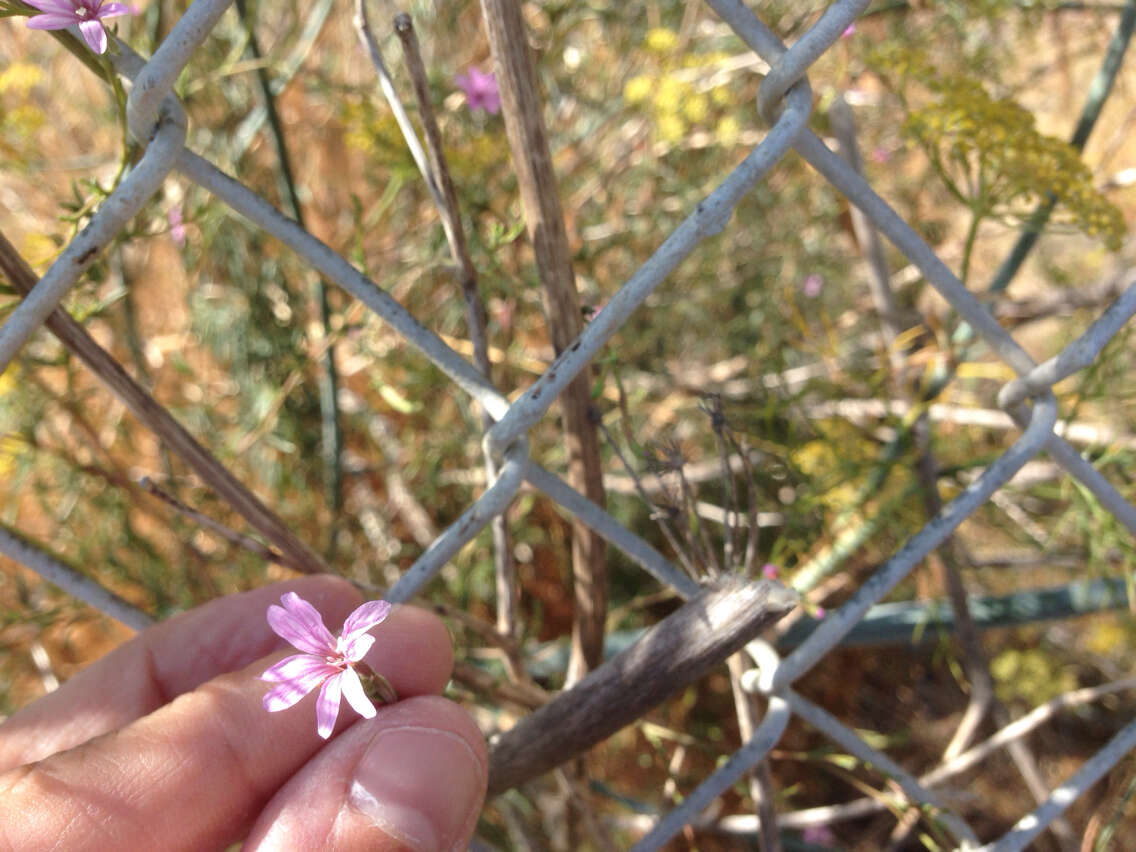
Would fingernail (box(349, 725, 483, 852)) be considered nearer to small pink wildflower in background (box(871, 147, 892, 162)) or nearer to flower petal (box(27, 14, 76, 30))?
flower petal (box(27, 14, 76, 30))

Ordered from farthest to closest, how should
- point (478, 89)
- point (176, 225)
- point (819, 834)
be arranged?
point (819, 834)
point (478, 89)
point (176, 225)

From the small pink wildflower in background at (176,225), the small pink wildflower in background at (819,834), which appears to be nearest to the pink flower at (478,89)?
the small pink wildflower in background at (176,225)

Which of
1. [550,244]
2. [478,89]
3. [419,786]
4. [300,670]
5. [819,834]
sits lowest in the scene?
[819,834]

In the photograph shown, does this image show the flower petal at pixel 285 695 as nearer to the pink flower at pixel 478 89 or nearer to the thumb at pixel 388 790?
the thumb at pixel 388 790

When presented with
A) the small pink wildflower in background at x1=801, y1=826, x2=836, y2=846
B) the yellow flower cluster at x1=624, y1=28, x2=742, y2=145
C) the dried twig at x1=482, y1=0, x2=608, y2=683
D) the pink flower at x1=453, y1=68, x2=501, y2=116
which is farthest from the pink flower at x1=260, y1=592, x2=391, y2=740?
the small pink wildflower in background at x1=801, y1=826, x2=836, y2=846

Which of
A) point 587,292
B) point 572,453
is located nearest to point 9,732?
point 572,453

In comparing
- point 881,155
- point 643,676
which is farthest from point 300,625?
point 881,155

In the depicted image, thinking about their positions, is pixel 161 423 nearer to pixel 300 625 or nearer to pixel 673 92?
pixel 300 625
